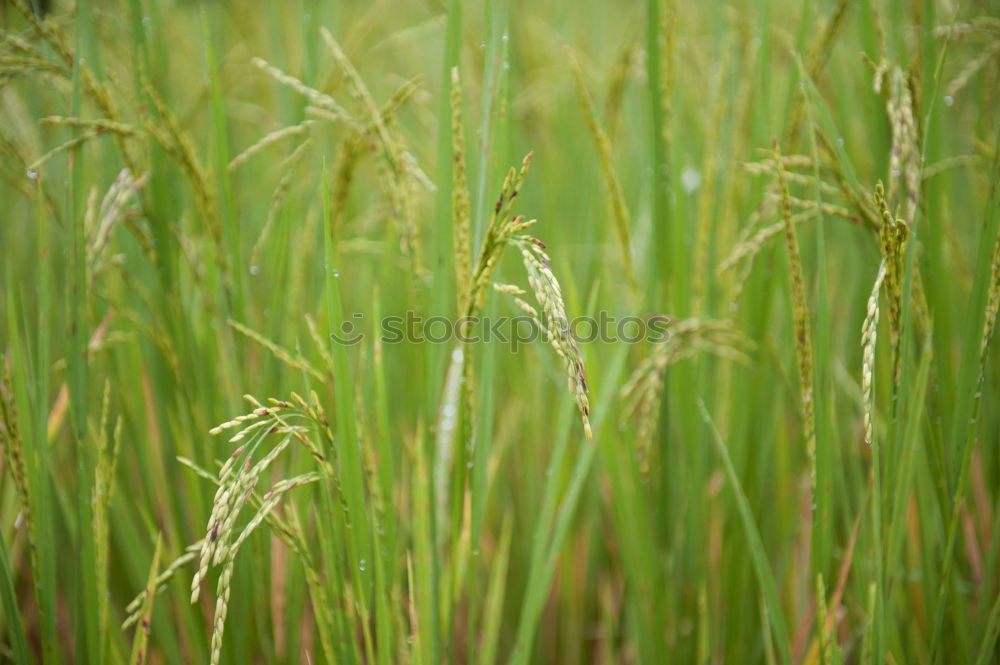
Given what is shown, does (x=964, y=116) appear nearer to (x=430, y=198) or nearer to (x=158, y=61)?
(x=430, y=198)

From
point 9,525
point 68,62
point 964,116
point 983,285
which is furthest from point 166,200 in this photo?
point 964,116

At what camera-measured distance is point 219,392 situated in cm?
105

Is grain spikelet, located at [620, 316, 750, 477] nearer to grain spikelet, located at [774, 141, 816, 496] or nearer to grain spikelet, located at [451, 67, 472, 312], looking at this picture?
grain spikelet, located at [774, 141, 816, 496]

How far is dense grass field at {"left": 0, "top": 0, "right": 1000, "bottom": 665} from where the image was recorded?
78cm

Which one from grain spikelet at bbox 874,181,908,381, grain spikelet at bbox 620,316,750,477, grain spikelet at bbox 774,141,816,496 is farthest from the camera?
grain spikelet at bbox 620,316,750,477

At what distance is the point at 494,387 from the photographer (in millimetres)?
1056

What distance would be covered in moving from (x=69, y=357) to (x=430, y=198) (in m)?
1.03

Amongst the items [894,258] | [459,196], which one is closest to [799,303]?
[894,258]

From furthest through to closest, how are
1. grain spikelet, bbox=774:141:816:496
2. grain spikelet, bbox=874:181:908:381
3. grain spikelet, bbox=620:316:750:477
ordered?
grain spikelet, bbox=620:316:750:477 → grain spikelet, bbox=774:141:816:496 → grain spikelet, bbox=874:181:908:381

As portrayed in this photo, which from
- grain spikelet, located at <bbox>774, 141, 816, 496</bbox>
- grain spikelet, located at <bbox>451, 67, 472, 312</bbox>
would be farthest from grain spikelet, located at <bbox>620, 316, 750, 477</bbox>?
grain spikelet, located at <bbox>451, 67, 472, 312</bbox>

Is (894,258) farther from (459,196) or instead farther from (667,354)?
(459,196)

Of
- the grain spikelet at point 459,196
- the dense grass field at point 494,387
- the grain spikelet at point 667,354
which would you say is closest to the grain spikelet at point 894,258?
the dense grass field at point 494,387

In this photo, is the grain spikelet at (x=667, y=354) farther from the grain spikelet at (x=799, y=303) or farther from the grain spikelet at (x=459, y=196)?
the grain spikelet at (x=459, y=196)

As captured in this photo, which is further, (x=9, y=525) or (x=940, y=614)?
(x=9, y=525)
